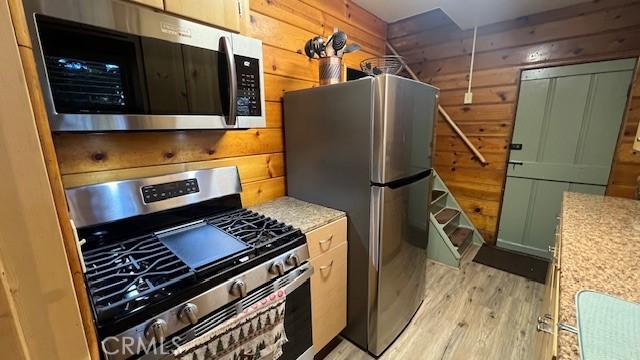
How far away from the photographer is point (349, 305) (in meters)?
1.59

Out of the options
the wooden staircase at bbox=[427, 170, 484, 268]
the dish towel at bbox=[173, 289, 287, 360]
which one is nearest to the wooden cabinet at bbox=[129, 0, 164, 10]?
the dish towel at bbox=[173, 289, 287, 360]

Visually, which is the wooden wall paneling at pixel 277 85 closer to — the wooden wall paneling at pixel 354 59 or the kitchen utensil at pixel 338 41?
the kitchen utensil at pixel 338 41

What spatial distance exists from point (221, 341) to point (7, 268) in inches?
25.8

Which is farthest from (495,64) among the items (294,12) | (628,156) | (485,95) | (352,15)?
(294,12)

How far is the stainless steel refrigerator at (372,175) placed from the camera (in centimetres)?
130

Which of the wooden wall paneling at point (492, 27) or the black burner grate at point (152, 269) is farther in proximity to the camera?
the wooden wall paneling at point (492, 27)

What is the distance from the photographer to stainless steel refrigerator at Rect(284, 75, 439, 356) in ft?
4.27

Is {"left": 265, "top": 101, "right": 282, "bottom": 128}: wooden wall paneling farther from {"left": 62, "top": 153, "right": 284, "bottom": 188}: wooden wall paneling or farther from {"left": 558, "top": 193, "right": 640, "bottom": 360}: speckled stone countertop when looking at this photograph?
{"left": 558, "top": 193, "right": 640, "bottom": 360}: speckled stone countertop

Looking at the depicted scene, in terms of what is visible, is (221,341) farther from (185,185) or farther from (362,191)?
(362,191)

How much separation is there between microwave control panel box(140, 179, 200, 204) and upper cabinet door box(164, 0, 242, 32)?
73 cm

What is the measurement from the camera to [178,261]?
0.93 meters

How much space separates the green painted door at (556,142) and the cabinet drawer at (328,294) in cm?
225

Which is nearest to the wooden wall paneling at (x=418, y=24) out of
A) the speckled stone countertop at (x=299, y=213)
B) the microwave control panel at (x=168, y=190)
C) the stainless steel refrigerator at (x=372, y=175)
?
the stainless steel refrigerator at (x=372, y=175)

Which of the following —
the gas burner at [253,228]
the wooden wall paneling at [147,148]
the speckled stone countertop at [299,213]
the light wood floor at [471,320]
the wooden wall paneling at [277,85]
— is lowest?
the light wood floor at [471,320]
